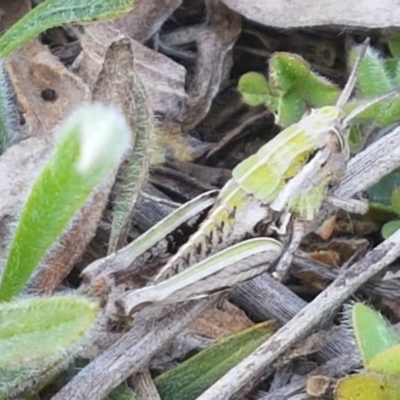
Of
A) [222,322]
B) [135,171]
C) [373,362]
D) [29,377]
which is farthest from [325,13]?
[29,377]

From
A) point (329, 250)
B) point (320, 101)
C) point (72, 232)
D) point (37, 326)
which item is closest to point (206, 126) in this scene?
point (320, 101)

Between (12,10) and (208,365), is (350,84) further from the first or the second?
(12,10)

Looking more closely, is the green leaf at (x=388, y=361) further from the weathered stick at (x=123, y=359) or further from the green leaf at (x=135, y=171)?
the green leaf at (x=135, y=171)

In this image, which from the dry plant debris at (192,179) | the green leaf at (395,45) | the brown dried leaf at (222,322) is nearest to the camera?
the dry plant debris at (192,179)

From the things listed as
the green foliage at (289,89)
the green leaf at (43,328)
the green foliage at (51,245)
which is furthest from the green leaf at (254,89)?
the green leaf at (43,328)

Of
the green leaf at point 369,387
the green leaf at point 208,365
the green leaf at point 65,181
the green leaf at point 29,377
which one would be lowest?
the green leaf at point 369,387

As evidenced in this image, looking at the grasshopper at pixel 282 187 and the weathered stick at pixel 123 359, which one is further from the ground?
the grasshopper at pixel 282 187

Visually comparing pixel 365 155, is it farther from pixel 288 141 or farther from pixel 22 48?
pixel 22 48
